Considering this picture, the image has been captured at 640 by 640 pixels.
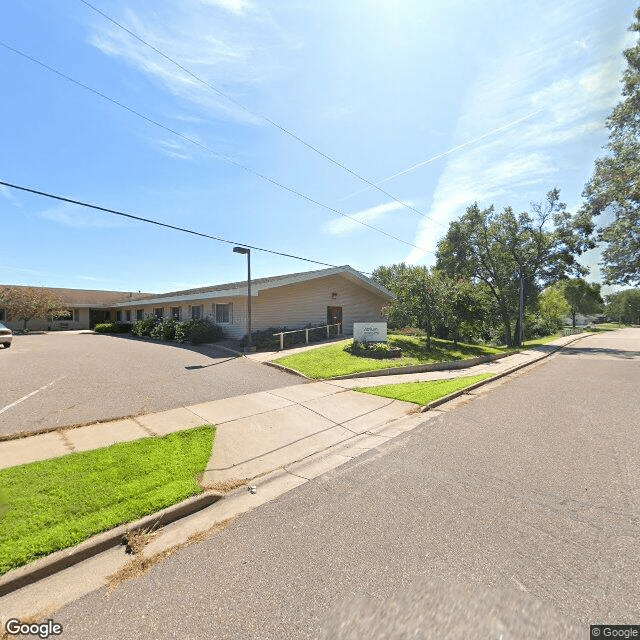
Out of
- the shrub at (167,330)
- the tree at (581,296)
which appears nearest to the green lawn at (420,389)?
the shrub at (167,330)

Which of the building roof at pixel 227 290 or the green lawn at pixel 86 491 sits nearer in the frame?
the green lawn at pixel 86 491

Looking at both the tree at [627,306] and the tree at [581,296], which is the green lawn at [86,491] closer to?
the tree at [581,296]

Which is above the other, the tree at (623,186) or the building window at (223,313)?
the tree at (623,186)

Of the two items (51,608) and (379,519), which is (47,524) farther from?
(379,519)

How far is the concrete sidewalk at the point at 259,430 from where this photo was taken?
185 inches

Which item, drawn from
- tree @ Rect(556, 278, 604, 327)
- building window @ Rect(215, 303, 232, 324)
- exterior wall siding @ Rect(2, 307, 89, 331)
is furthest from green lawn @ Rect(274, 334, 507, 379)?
tree @ Rect(556, 278, 604, 327)

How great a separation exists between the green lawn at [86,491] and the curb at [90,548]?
0.07 metres

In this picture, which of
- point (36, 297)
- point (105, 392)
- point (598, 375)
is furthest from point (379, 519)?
point (36, 297)

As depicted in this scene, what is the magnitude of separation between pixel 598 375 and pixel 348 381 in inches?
393

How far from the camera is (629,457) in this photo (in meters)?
4.79

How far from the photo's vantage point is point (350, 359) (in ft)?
42.4

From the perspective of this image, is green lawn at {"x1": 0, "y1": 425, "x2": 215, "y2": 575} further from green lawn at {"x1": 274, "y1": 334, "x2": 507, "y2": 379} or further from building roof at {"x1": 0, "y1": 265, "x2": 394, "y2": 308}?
building roof at {"x1": 0, "y1": 265, "x2": 394, "y2": 308}

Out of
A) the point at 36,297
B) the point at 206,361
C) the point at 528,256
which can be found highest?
the point at 528,256

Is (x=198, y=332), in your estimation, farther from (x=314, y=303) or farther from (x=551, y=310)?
(x=551, y=310)
